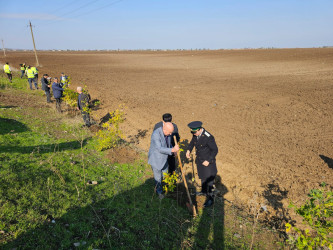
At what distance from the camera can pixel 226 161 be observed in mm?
7328

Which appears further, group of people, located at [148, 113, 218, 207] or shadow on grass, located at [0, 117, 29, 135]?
shadow on grass, located at [0, 117, 29, 135]

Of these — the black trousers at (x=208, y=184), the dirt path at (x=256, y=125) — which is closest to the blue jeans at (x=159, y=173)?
the black trousers at (x=208, y=184)

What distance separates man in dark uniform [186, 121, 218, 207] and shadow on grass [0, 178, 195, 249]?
0.88 meters

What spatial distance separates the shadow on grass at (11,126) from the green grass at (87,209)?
2.76 feet

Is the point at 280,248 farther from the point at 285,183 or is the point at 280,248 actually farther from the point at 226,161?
the point at 226,161

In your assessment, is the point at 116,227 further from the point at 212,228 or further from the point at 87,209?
the point at 212,228

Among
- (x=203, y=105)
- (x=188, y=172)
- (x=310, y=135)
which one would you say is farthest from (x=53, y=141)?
(x=310, y=135)

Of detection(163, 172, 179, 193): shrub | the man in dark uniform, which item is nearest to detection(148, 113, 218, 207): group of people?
the man in dark uniform

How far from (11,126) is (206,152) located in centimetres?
762

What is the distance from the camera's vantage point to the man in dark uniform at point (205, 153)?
5.00 meters

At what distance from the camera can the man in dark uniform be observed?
5.00m

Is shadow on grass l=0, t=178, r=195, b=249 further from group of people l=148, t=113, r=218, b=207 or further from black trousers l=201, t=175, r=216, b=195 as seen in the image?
black trousers l=201, t=175, r=216, b=195

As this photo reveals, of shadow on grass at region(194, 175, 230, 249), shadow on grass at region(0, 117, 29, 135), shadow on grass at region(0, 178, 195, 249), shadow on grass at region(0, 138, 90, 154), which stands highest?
shadow on grass at region(0, 117, 29, 135)

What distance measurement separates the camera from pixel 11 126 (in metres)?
8.20
